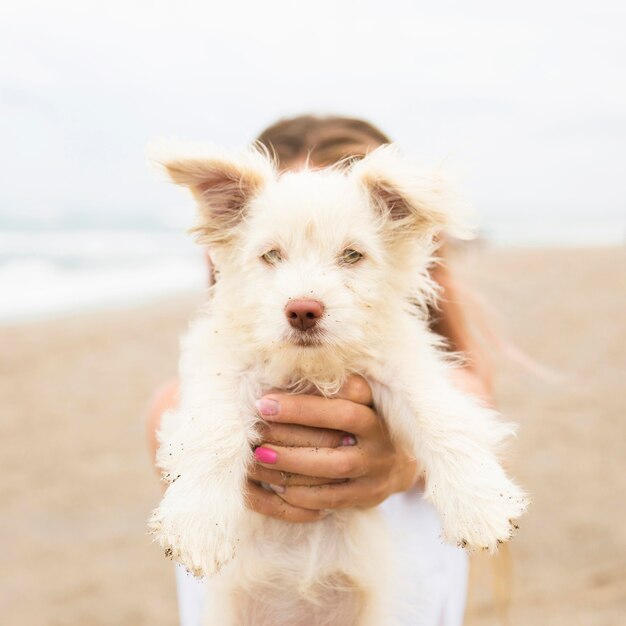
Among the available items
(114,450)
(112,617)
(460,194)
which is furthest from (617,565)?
(114,450)

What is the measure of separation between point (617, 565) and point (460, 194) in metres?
4.38

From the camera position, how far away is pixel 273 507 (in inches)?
110

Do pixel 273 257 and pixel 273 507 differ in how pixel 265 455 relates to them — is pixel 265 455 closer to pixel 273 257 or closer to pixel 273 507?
pixel 273 507

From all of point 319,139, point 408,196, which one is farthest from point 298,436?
point 319,139

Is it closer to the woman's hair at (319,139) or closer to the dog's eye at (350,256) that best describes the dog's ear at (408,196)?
the dog's eye at (350,256)

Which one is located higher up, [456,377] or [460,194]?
[460,194]

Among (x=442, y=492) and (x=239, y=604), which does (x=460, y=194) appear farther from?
(x=239, y=604)

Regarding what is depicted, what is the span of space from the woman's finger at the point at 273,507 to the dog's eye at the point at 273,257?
2.80ft

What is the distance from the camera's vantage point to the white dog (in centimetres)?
252

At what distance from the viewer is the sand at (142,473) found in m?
5.66

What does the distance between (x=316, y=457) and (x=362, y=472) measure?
0.20m

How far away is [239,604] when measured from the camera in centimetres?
288

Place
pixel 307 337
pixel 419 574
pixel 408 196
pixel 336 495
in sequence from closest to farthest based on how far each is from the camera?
pixel 307 337 → pixel 408 196 → pixel 336 495 → pixel 419 574

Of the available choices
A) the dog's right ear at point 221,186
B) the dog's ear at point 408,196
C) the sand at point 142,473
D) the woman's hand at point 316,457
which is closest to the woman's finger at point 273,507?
the woman's hand at point 316,457
